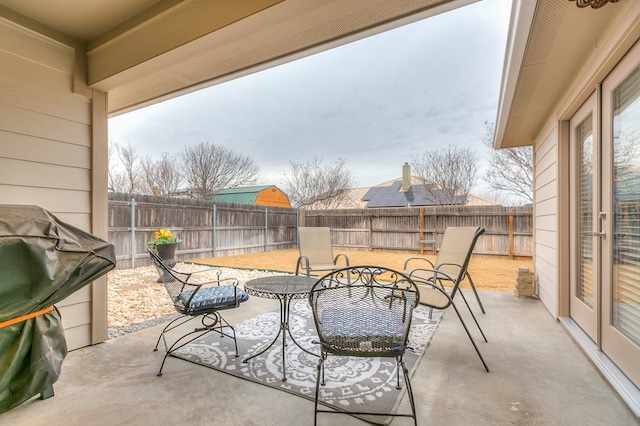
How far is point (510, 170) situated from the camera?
10938 mm

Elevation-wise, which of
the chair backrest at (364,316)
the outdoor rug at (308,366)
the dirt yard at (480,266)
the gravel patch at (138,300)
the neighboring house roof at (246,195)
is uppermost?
the neighboring house roof at (246,195)

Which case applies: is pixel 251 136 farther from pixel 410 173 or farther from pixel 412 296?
pixel 412 296

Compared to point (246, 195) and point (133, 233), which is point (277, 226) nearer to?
point (133, 233)

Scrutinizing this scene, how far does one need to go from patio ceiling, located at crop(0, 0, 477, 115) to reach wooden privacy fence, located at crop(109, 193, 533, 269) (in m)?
4.45

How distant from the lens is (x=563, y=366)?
2.11m

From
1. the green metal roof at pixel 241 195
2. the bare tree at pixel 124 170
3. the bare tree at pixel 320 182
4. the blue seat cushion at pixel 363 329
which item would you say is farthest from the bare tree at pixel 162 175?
the blue seat cushion at pixel 363 329

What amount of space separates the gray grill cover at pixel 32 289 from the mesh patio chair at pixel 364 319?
1.39 m

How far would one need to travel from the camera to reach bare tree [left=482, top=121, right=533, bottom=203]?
10.4m

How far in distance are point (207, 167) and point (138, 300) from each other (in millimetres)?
9963

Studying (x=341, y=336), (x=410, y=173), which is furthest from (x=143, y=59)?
(x=410, y=173)

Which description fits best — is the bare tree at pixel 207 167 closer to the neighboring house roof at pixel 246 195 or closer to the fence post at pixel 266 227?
the neighboring house roof at pixel 246 195

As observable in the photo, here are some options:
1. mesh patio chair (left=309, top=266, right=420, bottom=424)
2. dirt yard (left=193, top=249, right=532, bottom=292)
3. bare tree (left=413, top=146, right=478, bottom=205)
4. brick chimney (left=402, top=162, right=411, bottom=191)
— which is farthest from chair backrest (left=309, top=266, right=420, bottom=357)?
brick chimney (left=402, top=162, right=411, bottom=191)

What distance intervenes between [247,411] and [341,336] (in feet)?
2.20

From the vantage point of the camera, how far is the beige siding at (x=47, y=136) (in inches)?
82.3
